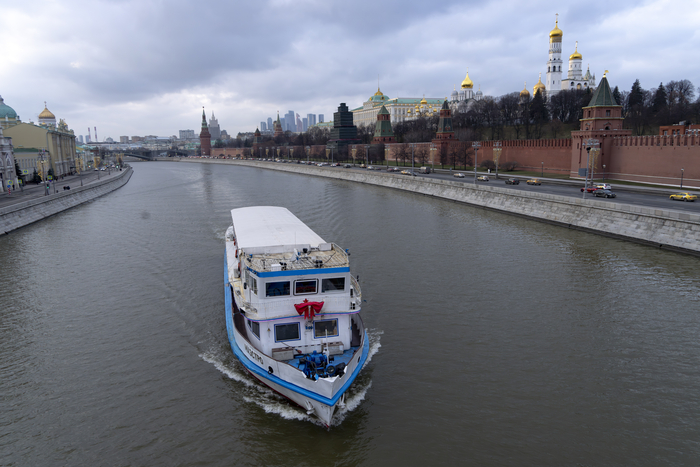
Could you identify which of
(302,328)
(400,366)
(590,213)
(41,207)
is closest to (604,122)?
(590,213)

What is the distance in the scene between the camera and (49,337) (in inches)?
664

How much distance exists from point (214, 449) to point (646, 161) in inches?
2122

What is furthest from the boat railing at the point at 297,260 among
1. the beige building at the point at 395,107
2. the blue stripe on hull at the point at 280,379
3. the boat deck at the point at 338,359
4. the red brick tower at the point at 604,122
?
the beige building at the point at 395,107

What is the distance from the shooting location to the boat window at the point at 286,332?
1323 cm

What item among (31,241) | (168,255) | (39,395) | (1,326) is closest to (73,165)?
(31,241)

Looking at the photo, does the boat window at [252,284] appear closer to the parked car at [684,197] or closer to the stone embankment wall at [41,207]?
the stone embankment wall at [41,207]

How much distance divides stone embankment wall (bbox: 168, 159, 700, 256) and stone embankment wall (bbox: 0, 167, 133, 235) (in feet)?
133

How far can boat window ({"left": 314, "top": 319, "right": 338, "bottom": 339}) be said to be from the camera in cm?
1345

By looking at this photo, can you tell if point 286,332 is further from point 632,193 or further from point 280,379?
point 632,193

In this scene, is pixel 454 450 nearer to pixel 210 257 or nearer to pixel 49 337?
pixel 49 337

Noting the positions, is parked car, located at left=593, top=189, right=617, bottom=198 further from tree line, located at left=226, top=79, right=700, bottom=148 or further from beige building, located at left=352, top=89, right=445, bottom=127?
beige building, located at left=352, top=89, right=445, bottom=127

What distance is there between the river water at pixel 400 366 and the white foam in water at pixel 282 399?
0.20 feet

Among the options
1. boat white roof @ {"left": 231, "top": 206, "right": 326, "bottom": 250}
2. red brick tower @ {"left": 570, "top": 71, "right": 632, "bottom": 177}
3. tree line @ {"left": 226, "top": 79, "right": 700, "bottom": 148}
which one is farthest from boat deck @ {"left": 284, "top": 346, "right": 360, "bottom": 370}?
tree line @ {"left": 226, "top": 79, "right": 700, "bottom": 148}

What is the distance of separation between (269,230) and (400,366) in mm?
8275
